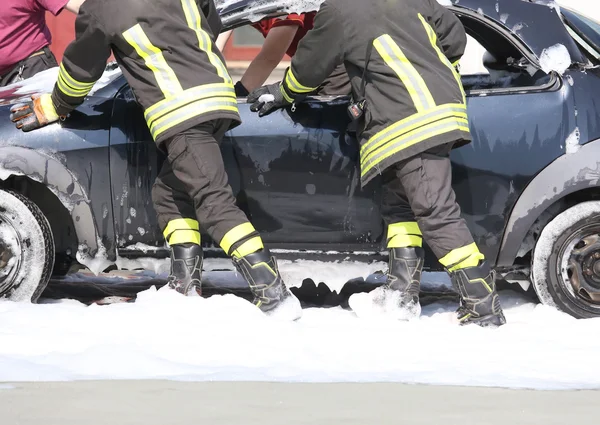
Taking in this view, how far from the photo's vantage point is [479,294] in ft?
13.6

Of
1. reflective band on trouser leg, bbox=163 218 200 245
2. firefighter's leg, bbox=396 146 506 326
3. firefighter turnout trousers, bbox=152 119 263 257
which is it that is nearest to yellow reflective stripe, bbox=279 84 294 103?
firefighter turnout trousers, bbox=152 119 263 257

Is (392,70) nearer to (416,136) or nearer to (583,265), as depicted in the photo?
(416,136)

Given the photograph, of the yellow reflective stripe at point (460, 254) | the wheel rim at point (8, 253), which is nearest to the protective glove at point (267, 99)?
the yellow reflective stripe at point (460, 254)

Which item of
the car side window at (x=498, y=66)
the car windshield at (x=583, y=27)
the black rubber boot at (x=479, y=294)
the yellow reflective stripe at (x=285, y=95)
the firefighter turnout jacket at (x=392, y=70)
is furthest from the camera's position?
the car windshield at (x=583, y=27)

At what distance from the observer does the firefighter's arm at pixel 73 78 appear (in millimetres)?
4117

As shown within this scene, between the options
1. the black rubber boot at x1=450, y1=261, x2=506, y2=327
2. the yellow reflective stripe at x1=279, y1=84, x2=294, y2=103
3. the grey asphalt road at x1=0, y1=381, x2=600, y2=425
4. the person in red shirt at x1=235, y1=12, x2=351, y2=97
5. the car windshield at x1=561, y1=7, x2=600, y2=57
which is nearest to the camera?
the grey asphalt road at x1=0, y1=381, x2=600, y2=425

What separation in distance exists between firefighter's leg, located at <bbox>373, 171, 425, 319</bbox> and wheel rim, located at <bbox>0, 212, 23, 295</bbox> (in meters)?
1.49

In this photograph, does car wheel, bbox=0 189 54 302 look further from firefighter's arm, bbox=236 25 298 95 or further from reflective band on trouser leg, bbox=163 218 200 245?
firefighter's arm, bbox=236 25 298 95

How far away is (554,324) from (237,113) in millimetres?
1499

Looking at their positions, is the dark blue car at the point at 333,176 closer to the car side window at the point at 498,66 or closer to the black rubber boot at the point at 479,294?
the car side window at the point at 498,66

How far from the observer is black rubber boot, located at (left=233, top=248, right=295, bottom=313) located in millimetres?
4164

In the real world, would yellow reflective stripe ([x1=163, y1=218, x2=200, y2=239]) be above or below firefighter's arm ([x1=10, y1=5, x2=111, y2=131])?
below

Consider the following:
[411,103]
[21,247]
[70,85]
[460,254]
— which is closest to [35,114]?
[70,85]

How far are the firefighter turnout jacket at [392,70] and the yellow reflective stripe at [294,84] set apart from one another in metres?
0.06
